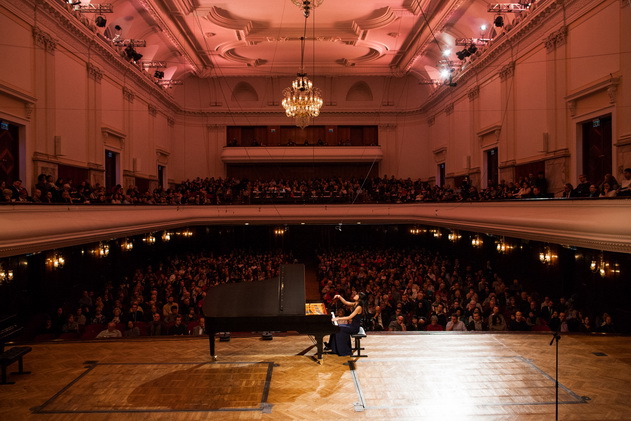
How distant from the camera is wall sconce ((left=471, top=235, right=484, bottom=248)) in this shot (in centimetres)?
1447

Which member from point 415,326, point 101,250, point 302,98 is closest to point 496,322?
point 415,326

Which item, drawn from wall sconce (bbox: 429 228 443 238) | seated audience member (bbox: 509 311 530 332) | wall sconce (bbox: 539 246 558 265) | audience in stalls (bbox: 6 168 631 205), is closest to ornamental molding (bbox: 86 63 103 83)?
audience in stalls (bbox: 6 168 631 205)

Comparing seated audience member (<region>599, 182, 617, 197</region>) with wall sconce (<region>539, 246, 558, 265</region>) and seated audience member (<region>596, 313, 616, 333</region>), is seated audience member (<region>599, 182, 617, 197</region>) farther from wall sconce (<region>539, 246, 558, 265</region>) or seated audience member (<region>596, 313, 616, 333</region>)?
wall sconce (<region>539, 246, 558, 265</region>)

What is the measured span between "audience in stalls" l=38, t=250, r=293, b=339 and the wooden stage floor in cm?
116

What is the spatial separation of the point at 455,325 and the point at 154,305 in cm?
639

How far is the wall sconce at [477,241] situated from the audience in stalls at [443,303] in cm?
75

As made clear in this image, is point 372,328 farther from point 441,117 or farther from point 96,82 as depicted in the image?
point 441,117

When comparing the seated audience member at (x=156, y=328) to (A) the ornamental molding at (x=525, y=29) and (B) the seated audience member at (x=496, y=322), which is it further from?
(A) the ornamental molding at (x=525, y=29)

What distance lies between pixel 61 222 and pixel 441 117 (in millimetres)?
17619

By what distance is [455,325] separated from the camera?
8641 mm

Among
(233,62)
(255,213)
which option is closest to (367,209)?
(255,213)

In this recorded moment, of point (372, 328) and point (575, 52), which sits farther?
point (575, 52)

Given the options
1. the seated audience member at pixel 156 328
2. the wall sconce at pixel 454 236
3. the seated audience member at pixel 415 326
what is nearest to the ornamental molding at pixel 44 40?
the seated audience member at pixel 156 328

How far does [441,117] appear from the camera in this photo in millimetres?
21484
